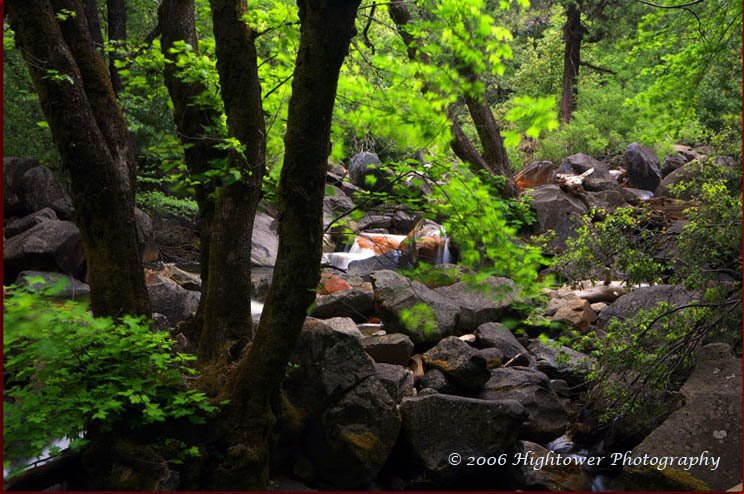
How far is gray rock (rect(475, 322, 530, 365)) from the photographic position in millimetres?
8398

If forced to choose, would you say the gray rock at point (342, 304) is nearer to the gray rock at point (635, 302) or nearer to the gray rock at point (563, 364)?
the gray rock at point (563, 364)

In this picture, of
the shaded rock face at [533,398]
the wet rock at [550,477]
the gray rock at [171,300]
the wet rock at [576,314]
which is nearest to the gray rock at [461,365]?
the shaded rock face at [533,398]

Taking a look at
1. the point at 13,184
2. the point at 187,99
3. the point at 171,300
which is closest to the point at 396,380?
the point at 187,99

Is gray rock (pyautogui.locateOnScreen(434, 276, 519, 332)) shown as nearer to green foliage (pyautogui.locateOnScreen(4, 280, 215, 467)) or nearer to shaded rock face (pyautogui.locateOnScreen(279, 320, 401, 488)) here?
shaded rock face (pyautogui.locateOnScreen(279, 320, 401, 488))

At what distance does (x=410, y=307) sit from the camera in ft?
28.8

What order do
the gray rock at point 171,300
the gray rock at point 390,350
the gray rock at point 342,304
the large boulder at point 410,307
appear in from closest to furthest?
the gray rock at point 390,350
the large boulder at point 410,307
the gray rock at point 171,300
the gray rock at point 342,304

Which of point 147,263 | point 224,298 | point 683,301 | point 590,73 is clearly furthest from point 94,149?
point 590,73

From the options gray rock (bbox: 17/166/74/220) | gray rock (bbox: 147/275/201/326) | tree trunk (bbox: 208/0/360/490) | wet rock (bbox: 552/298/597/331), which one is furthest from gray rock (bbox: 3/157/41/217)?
wet rock (bbox: 552/298/597/331)

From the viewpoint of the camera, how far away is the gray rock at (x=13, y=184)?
44.4 ft

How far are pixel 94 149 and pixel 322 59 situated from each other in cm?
225

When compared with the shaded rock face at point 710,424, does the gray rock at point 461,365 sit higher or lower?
lower

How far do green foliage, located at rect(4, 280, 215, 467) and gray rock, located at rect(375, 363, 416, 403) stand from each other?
2372 mm

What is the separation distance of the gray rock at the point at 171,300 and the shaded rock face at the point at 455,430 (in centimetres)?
457

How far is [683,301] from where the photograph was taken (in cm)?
716
